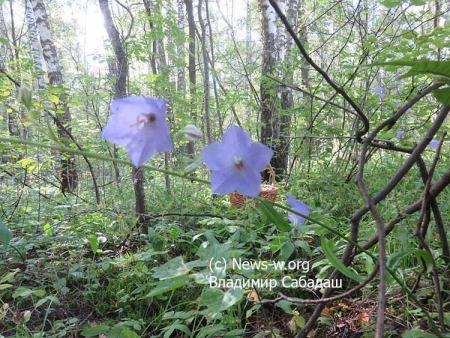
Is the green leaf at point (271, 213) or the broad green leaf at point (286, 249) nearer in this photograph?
the green leaf at point (271, 213)

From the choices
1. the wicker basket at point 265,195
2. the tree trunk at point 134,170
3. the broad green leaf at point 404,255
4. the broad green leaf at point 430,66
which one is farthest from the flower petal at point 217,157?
the tree trunk at point 134,170

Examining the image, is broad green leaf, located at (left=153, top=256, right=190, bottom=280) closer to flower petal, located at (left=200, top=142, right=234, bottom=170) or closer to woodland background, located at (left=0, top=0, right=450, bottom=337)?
woodland background, located at (left=0, top=0, right=450, bottom=337)

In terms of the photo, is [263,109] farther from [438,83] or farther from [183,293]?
[438,83]

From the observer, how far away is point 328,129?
2.35 metres

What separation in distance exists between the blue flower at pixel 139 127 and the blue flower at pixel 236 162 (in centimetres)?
7

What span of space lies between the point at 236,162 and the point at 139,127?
0.17 metres

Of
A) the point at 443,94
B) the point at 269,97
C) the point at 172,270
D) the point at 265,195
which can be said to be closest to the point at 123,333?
the point at 172,270

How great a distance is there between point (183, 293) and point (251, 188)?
96cm

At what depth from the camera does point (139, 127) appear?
0.55m

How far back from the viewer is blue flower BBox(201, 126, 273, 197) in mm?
485

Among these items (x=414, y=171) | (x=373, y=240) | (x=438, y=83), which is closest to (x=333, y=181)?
(x=414, y=171)

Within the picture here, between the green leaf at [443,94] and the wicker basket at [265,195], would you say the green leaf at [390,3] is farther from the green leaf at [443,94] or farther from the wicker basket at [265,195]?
the green leaf at [443,94]

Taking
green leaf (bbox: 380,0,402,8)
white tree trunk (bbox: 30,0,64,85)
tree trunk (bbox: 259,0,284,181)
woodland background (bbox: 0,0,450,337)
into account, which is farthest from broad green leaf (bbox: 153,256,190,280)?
white tree trunk (bbox: 30,0,64,85)

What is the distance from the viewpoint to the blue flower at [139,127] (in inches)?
20.3
